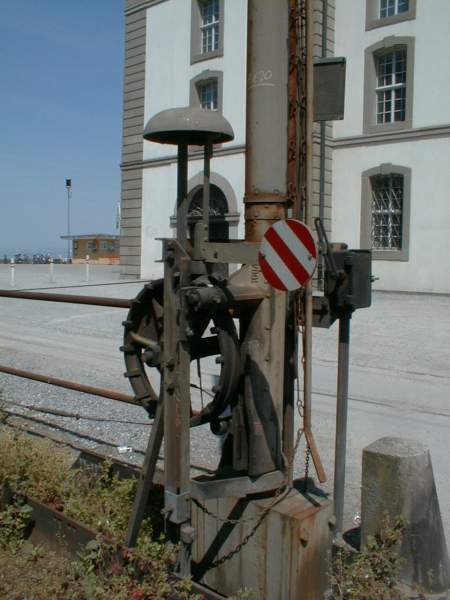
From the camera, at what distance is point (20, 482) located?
441cm

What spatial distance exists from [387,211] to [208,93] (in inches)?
324

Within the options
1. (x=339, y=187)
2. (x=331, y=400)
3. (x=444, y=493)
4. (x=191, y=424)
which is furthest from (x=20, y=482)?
(x=339, y=187)

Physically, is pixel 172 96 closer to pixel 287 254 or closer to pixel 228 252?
pixel 228 252

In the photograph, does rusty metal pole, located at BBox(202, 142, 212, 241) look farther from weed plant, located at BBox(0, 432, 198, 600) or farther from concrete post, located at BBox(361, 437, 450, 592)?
weed plant, located at BBox(0, 432, 198, 600)

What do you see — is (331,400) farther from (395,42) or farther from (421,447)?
(395,42)

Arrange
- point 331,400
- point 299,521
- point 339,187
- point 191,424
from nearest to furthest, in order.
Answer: point 299,521 < point 191,424 < point 331,400 < point 339,187

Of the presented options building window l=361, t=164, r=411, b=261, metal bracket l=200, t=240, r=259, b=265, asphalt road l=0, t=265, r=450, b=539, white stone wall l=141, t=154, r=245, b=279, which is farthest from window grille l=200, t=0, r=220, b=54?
metal bracket l=200, t=240, r=259, b=265

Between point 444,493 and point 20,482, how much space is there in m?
2.97

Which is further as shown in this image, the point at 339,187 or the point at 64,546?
the point at 339,187

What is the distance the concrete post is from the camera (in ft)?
12.1

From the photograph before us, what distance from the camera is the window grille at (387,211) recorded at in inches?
901

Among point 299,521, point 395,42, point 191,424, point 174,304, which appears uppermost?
point 395,42

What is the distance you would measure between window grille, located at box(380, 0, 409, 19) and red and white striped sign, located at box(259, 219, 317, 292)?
2168cm

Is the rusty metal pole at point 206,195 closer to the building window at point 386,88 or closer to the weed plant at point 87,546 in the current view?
the weed plant at point 87,546
